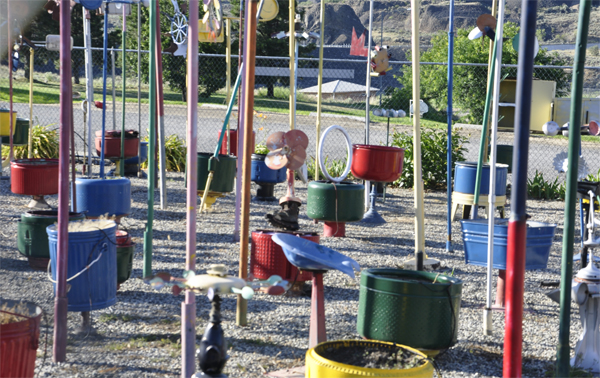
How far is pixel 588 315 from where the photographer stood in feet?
13.0

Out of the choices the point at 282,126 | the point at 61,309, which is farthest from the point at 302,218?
the point at 282,126

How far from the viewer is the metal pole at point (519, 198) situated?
7.63 ft

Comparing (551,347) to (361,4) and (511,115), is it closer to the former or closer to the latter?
(511,115)

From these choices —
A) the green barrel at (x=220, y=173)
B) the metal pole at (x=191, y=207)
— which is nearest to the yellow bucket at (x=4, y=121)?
the green barrel at (x=220, y=173)

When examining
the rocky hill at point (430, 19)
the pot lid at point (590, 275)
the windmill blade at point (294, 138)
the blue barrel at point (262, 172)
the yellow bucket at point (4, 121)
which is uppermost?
the rocky hill at point (430, 19)

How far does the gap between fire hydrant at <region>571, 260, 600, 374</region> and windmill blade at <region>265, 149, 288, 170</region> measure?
263cm

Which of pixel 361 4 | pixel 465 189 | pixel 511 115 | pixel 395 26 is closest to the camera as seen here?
pixel 465 189

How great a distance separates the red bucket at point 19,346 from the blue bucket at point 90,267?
104 cm

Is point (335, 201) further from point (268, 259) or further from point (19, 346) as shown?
point (19, 346)

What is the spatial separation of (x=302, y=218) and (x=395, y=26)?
82.4 metres

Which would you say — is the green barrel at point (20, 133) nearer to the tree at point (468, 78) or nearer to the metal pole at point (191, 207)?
the metal pole at point (191, 207)

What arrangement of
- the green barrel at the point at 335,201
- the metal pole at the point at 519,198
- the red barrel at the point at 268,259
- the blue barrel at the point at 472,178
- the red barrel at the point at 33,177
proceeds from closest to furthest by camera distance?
the metal pole at the point at 519,198 → the red barrel at the point at 268,259 → the green barrel at the point at 335,201 → the red barrel at the point at 33,177 → the blue barrel at the point at 472,178

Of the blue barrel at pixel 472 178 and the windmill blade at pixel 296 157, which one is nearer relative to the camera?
the windmill blade at pixel 296 157

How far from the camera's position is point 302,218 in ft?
28.6
